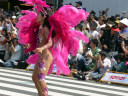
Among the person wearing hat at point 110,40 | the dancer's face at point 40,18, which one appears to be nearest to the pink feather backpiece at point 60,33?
the dancer's face at point 40,18

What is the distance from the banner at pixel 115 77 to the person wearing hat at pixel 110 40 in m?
1.23

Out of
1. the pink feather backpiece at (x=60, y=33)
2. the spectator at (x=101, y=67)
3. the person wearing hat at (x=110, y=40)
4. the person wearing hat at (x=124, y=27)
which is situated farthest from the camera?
the person wearing hat at (x=110, y=40)

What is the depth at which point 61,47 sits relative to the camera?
614 cm

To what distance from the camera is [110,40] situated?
11.2 m

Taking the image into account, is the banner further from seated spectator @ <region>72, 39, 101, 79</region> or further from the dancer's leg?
the dancer's leg

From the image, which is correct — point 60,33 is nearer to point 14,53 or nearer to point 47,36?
point 47,36

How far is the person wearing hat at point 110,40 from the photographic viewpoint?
11.2 meters

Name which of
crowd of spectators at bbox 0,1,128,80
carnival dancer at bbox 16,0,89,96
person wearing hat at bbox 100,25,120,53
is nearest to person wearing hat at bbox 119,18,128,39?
crowd of spectators at bbox 0,1,128,80

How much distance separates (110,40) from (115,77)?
1626 mm

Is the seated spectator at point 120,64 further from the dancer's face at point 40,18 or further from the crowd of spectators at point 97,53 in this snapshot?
the dancer's face at point 40,18

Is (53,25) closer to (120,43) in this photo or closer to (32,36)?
(32,36)

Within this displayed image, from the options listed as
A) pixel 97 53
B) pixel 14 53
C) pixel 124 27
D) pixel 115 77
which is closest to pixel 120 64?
pixel 115 77

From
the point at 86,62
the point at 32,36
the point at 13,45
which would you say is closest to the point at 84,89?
the point at 86,62

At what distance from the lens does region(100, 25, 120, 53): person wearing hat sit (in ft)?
36.6
